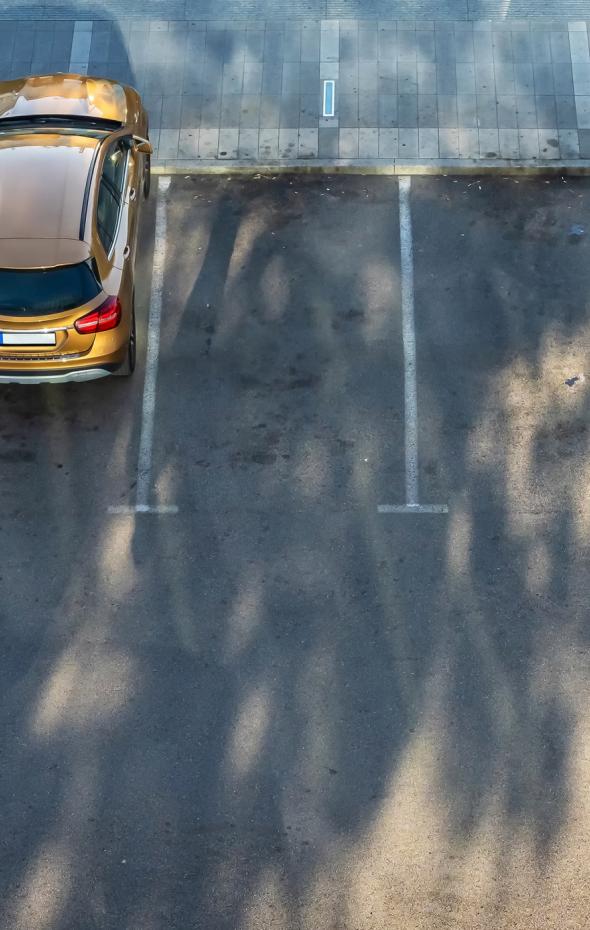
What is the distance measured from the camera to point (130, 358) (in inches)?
428

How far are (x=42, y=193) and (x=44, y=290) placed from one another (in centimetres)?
121

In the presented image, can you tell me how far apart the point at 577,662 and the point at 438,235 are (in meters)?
5.15

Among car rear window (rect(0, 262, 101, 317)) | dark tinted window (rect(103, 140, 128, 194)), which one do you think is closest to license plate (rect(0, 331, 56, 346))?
car rear window (rect(0, 262, 101, 317))

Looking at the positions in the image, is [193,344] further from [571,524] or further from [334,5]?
[334,5]

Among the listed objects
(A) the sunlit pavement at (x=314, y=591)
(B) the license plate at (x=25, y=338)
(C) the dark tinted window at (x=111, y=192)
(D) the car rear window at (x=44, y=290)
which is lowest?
(A) the sunlit pavement at (x=314, y=591)

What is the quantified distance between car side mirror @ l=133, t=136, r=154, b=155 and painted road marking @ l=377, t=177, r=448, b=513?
116 inches

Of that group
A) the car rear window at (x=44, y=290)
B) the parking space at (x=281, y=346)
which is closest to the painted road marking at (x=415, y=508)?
the parking space at (x=281, y=346)

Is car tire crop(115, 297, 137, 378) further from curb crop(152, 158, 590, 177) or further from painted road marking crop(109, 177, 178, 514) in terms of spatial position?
curb crop(152, 158, 590, 177)

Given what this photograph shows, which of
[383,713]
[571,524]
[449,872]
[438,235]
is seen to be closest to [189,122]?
[438,235]

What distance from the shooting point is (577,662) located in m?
9.37

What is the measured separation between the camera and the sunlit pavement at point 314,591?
8.58m

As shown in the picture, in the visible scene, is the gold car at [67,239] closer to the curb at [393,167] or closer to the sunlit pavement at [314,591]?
the sunlit pavement at [314,591]

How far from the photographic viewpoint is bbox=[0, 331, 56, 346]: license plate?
9.94m

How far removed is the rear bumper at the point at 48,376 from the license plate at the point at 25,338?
1.05 ft
